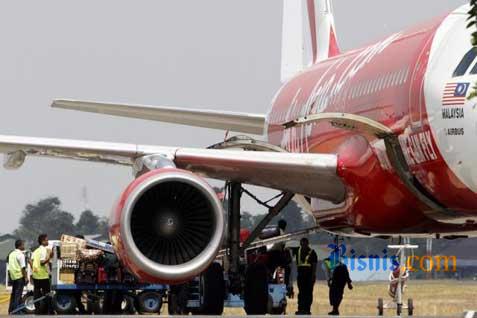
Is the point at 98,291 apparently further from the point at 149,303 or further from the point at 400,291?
the point at 400,291

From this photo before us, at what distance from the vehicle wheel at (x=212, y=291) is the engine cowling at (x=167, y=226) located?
3.69 m

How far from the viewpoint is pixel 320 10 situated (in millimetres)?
30766

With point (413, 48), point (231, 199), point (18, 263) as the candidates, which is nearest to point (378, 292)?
point (18, 263)

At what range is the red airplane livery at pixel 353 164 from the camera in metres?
18.9

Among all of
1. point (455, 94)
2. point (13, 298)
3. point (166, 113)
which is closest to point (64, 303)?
point (13, 298)

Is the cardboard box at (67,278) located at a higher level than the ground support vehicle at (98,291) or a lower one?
higher

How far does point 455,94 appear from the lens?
18.6m

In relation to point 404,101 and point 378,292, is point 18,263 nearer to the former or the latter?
point 404,101

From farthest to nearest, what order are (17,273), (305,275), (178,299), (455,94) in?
(17,273) < (178,299) < (305,275) < (455,94)

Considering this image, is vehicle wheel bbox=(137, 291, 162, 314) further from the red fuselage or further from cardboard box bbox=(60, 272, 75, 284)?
the red fuselage

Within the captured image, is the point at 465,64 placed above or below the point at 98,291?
above

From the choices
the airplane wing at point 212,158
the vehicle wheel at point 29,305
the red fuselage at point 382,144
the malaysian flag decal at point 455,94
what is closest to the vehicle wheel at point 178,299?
the vehicle wheel at point 29,305

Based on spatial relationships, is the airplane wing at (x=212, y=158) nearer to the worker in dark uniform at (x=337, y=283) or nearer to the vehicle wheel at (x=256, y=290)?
the vehicle wheel at (x=256, y=290)

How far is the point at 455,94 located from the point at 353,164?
283 centimetres
